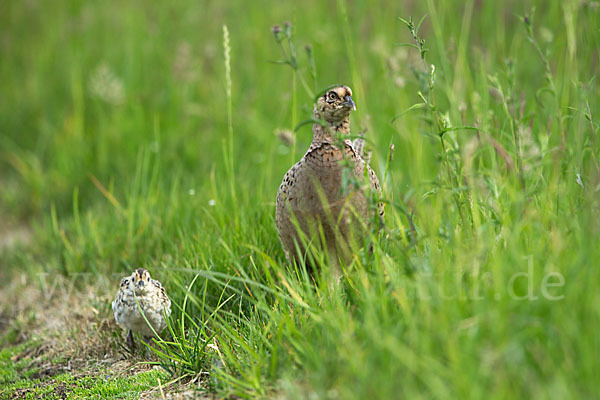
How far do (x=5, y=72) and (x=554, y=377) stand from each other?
7913 mm

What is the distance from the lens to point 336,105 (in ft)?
12.0

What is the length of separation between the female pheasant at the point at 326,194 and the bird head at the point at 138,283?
2.66 feet

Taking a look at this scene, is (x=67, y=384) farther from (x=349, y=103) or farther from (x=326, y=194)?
(x=349, y=103)

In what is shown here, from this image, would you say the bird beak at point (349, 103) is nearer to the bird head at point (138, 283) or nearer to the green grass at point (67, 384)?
the bird head at point (138, 283)

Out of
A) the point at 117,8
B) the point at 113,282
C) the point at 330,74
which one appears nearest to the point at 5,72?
the point at 117,8

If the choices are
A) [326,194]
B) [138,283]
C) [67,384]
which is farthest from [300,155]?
[67,384]

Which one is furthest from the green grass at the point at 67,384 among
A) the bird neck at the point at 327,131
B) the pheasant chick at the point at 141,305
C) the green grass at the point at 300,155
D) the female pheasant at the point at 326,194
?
the bird neck at the point at 327,131

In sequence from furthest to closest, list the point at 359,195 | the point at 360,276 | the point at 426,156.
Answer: the point at 426,156 < the point at 359,195 < the point at 360,276

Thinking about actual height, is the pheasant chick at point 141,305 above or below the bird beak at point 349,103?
below

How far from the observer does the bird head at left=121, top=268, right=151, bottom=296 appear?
3666mm

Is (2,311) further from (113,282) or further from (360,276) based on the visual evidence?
(360,276)

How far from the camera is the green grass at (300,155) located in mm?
2381

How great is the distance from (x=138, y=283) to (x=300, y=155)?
8.74 ft

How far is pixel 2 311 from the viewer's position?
4.80m
